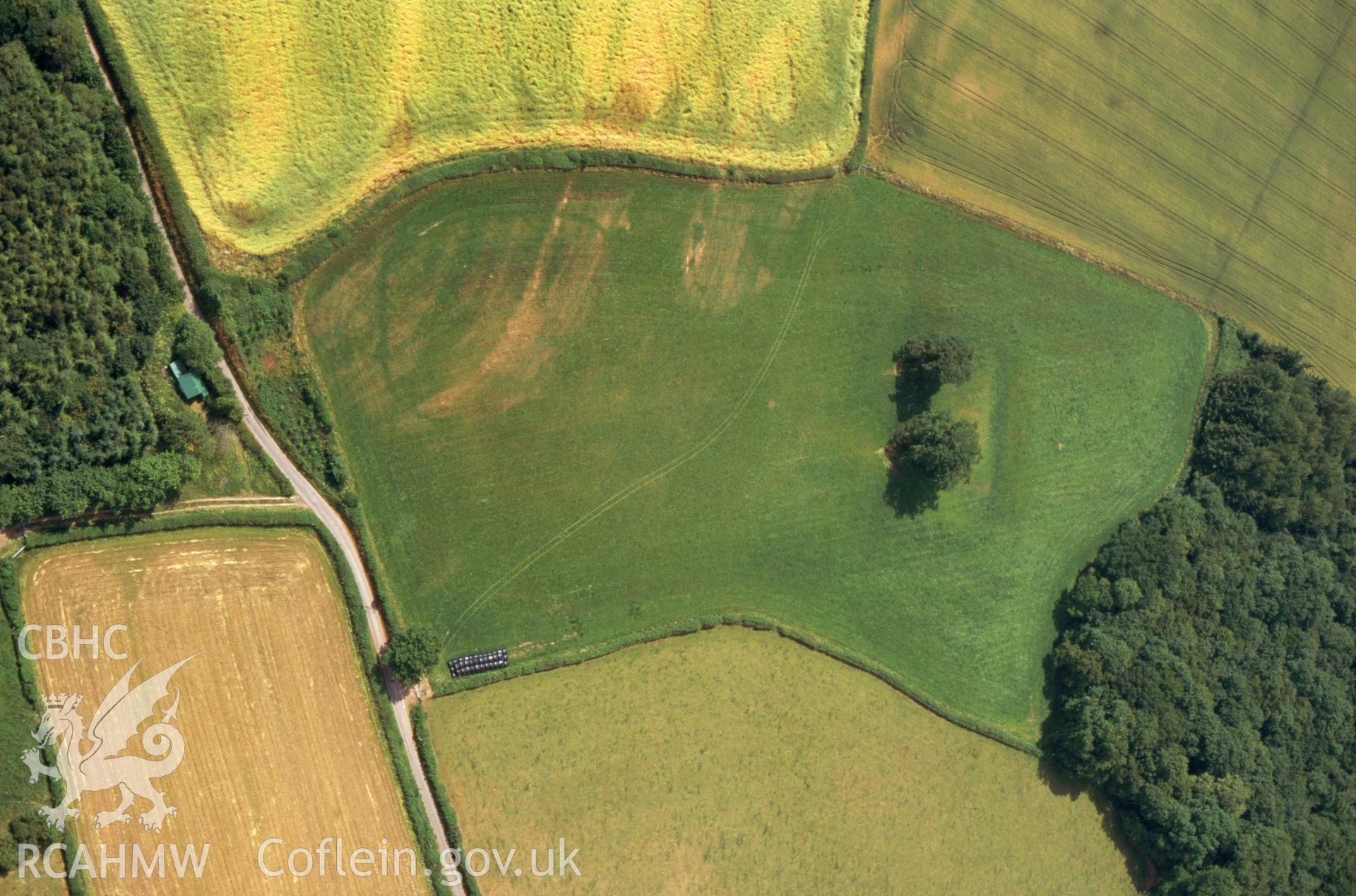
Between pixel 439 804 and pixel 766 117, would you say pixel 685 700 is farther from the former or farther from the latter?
pixel 766 117

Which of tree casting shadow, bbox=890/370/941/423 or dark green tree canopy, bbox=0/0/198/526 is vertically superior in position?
dark green tree canopy, bbox=0/0/198/526

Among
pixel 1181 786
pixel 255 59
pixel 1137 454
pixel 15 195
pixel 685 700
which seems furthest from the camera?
pixel 1137 454

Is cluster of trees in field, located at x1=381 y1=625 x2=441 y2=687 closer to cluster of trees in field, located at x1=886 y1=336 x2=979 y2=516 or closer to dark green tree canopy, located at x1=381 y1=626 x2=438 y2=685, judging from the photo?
dark green tree canopy, located at x1=381 y1=626 x2=438 y2=685

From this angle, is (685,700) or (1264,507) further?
(1264,507)

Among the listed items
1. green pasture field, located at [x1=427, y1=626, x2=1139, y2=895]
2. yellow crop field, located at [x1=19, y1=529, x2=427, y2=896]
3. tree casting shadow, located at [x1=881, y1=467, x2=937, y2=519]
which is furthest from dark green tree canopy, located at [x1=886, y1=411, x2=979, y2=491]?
yellow crop field, located at [x1=19, y1=529, x2=427, y2=896]

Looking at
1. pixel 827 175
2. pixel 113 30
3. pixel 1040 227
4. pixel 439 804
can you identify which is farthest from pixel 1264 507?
pixel 113 30

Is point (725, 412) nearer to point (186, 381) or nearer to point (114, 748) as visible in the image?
point (186, 381)

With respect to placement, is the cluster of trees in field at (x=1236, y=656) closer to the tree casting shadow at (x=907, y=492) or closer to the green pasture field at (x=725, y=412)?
the green pasture field at (x=725, y=412)
